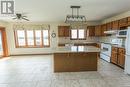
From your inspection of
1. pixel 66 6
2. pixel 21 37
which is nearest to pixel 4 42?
pixel 21 37

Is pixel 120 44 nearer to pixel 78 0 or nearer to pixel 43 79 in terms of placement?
pixel 78 0

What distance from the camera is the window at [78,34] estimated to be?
8523 millimetres

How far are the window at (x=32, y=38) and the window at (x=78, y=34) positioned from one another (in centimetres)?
188

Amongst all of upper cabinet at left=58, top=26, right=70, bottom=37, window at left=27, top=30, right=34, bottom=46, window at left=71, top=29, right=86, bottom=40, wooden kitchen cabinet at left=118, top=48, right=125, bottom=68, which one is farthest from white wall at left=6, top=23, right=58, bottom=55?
wooden kitchen cabinet at left=118, top=48, right=125, bottom=68

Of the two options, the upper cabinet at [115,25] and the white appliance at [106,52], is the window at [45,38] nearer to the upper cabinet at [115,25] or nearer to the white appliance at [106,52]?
the white appliance at [106,52]

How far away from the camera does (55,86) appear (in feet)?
10.9

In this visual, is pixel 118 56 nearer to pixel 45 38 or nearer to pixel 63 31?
pixel 63 31

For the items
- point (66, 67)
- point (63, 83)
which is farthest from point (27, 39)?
point (63, 83)

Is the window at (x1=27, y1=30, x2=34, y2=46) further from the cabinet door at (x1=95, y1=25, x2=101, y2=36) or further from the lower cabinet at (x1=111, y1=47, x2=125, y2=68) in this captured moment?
the lower cabinet at (x1=111, y1=47, x2=125, y2=68)

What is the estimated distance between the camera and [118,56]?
16.8 ft

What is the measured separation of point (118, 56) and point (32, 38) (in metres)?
5.96

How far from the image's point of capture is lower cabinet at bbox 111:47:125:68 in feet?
15.7

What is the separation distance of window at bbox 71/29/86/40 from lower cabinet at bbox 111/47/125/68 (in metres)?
3.28

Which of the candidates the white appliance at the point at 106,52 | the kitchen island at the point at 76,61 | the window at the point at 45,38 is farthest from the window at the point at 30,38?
the white appliance at the point at 106,52
